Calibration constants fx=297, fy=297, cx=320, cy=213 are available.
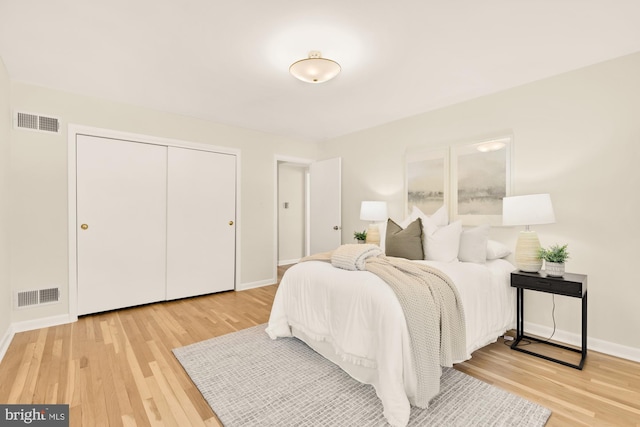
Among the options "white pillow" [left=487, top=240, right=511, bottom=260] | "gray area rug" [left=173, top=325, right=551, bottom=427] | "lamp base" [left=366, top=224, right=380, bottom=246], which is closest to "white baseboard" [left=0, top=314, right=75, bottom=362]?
"gray area rug" [left=173, top=325, right=551, bottom=427]

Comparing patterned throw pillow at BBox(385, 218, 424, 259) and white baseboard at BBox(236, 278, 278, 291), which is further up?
patterned throw pillow at BBox(385, 218, 424, 259)

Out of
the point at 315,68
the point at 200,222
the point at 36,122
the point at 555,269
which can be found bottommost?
the point at 555,269

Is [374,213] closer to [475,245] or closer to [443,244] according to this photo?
[443,244]

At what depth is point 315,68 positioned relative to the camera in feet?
7.68

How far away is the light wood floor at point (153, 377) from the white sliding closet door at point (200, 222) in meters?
0.97

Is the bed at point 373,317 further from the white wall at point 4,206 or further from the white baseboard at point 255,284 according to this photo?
the white wall at point 4,206

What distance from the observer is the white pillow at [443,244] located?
2840 mm

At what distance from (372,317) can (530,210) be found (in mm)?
1706

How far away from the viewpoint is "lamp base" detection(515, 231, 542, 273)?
255cm

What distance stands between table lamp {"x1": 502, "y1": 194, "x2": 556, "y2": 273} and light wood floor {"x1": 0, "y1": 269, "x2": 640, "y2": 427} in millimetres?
784

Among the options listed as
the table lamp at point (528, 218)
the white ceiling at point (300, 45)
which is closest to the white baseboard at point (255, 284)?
the white ceiling at point (300, 45)

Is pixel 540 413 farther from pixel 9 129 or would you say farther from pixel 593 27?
pixel 9 129

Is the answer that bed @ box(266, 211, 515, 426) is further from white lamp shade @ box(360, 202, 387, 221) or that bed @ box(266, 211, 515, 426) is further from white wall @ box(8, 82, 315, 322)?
white wall @ box(8, 82, 315, 322)

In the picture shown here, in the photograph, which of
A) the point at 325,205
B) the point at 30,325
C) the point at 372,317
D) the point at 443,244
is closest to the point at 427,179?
the point at 443,244
